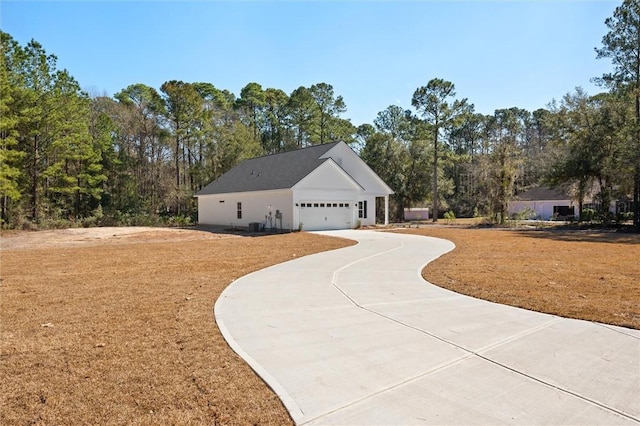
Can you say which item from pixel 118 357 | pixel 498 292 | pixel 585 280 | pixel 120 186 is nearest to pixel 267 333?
pixel 118 357

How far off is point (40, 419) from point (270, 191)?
2203 cm

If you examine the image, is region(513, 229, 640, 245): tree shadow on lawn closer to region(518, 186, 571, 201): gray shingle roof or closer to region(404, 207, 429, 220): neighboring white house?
region(518, 186, 571, 201): gray shingle roof

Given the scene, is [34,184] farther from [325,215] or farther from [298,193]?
[325,215]

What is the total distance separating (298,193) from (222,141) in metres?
18.4

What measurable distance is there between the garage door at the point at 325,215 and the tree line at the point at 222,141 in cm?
1342

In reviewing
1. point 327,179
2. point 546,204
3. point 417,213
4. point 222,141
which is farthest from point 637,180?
point 222,141

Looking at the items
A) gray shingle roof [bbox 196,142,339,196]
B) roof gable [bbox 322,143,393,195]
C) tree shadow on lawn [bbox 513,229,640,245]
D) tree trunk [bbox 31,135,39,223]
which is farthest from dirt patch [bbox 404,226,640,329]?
tree trunk [bbox 31,135,39,223]

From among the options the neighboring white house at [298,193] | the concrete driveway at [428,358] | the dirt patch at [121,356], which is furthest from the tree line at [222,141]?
the concrete driveway at [428,358]

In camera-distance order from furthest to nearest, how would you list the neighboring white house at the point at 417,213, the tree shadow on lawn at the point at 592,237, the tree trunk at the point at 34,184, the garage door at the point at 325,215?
the neighboring white house at the point at 417,213
the tree trunk at the point at 34,184
the garage door at the point at 325,215
the tree shadow on lawn at the point at 592,237

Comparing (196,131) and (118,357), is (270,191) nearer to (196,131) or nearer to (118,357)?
(196,131)

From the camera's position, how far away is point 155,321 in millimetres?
5242

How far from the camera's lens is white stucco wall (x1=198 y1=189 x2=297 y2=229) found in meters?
23.8

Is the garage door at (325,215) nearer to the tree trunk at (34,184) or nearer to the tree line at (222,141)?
the tree line at (222,141)

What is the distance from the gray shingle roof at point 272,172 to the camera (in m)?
24.9
